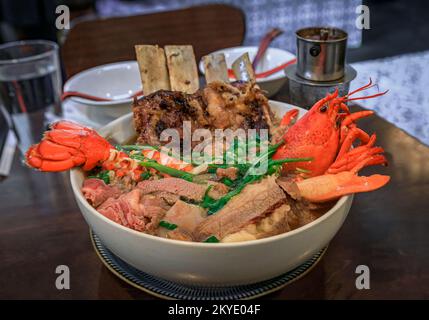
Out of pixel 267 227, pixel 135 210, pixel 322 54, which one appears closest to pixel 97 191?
pixel 135 210

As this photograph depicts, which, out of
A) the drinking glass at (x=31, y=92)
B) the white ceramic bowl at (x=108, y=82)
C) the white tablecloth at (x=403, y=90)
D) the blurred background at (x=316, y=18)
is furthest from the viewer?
the blurred background at (x=316, y=18)

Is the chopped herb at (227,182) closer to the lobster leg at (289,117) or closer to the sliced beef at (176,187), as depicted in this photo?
the sliced beef at (176,187)

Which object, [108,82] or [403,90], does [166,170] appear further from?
[403,90]

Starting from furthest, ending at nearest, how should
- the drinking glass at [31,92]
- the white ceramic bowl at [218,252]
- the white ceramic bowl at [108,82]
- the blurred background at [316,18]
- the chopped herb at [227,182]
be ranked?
the blurred background at [316,18]
the white ceramic bowl at [108,82]
the drinking glass at [31,92]
the chopped herb at [227,182]
the white ceramic bowl at [218,252]

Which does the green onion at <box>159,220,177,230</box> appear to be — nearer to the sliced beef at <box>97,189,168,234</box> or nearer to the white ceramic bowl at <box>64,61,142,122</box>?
the sliced beef at <box>97,189,168,234</box>

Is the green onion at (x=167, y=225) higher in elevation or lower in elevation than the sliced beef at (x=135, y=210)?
lower

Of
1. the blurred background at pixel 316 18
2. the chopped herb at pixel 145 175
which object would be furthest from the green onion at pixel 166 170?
Answer: the blurred background at pixel 316 18
